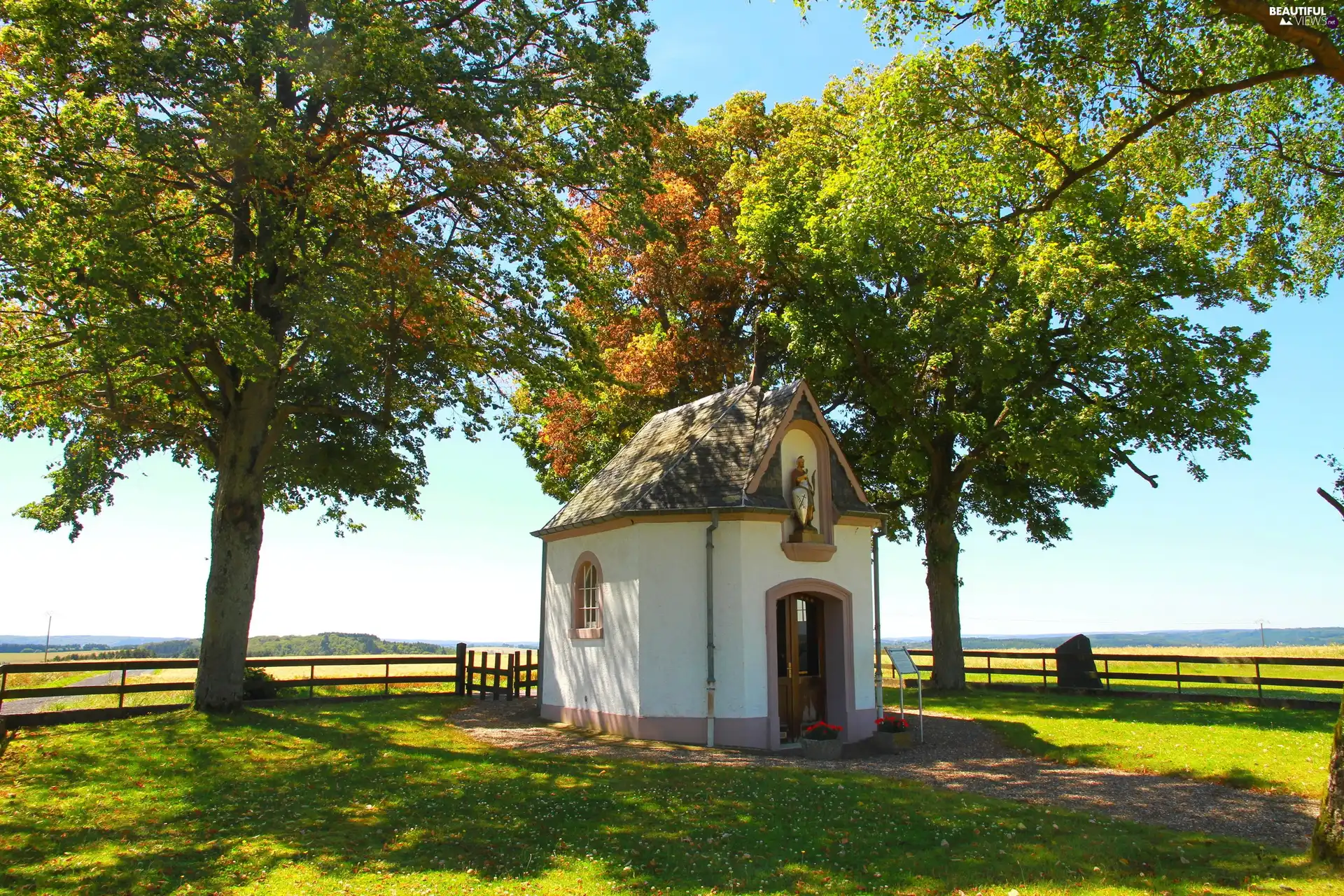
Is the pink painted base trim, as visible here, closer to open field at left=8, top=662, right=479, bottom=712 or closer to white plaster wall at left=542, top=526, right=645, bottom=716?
white plaster wall at left=542, top=526, right=645, bottom=716

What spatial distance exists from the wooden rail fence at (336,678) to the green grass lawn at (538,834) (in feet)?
12.9

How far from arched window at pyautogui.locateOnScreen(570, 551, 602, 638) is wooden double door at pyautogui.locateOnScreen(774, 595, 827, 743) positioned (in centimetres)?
379

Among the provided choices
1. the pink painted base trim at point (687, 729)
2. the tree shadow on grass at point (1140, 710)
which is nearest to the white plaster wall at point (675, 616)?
the pink painted base trim at point (687, 729)

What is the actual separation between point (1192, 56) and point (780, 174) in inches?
584

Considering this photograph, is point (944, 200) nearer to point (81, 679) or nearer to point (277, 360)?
point (277, 360)

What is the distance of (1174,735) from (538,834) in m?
12.8

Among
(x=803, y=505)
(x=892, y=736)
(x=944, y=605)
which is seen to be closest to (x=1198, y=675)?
(x=944, y=605)

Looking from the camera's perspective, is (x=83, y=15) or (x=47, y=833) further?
(x=83, y=15)

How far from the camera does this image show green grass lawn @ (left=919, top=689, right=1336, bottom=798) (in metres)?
12.5

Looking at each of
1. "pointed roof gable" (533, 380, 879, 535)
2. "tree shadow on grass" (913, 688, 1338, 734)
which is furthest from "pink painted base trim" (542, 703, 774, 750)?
"tree shadow on grass" (913, 688, 1338, 734)

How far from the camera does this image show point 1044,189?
15.4m

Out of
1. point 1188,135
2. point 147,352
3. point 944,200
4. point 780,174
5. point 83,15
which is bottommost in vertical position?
point 147,352

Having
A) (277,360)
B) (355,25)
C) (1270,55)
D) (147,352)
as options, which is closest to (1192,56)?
(1270,55)

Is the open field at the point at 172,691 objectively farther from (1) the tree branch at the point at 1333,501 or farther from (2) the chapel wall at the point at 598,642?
(1) the tree branch at the point at 1333,501
